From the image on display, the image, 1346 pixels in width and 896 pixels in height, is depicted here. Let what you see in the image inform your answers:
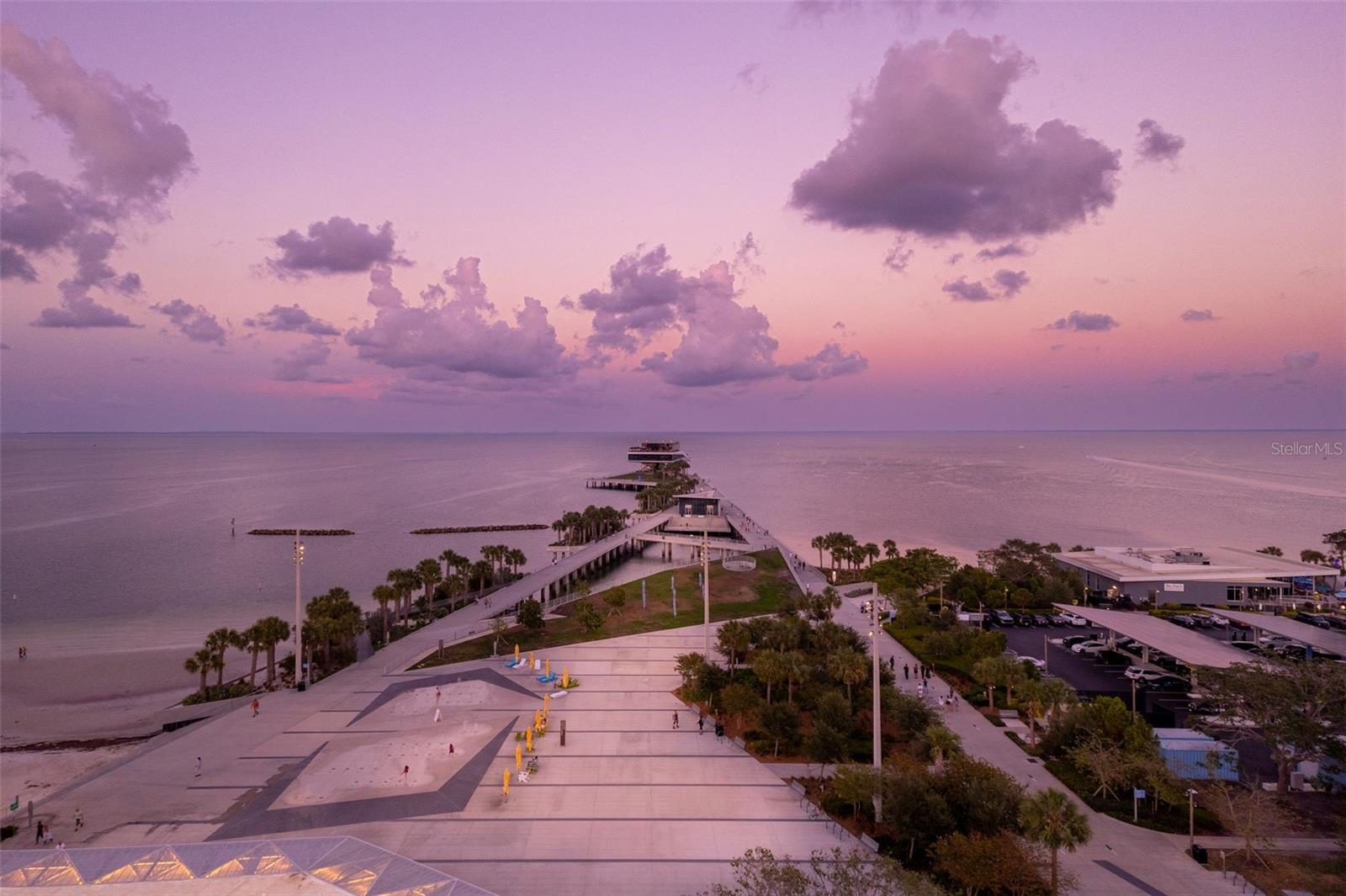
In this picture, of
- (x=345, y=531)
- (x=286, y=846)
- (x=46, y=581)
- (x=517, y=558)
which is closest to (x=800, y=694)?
(x=286, y=846)

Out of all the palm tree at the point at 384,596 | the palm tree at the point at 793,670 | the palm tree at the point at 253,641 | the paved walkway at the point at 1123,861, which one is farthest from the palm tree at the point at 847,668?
the palm tree at the point at 253,641

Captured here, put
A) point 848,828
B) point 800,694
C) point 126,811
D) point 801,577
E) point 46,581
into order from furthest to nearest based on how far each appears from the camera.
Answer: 1. point 46,581
2. point 801,577
3. point 800,694
4. point 126,811
5. point 848,828

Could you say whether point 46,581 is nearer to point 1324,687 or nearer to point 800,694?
point 800,694

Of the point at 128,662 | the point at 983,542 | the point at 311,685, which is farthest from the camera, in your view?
the point at 983,542

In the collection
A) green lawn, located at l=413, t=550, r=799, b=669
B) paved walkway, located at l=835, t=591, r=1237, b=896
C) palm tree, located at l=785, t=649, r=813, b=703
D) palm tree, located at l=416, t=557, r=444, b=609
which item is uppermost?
palm tree, located at l=416, t=557, r=444, b=609

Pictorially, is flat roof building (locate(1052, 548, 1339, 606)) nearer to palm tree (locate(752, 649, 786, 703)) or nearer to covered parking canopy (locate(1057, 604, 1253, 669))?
covered parking canopy (locate(1057, 604, 1253, 669))

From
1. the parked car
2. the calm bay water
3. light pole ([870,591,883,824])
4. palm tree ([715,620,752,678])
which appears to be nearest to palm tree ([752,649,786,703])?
palm tree ([715,620,752,678])
